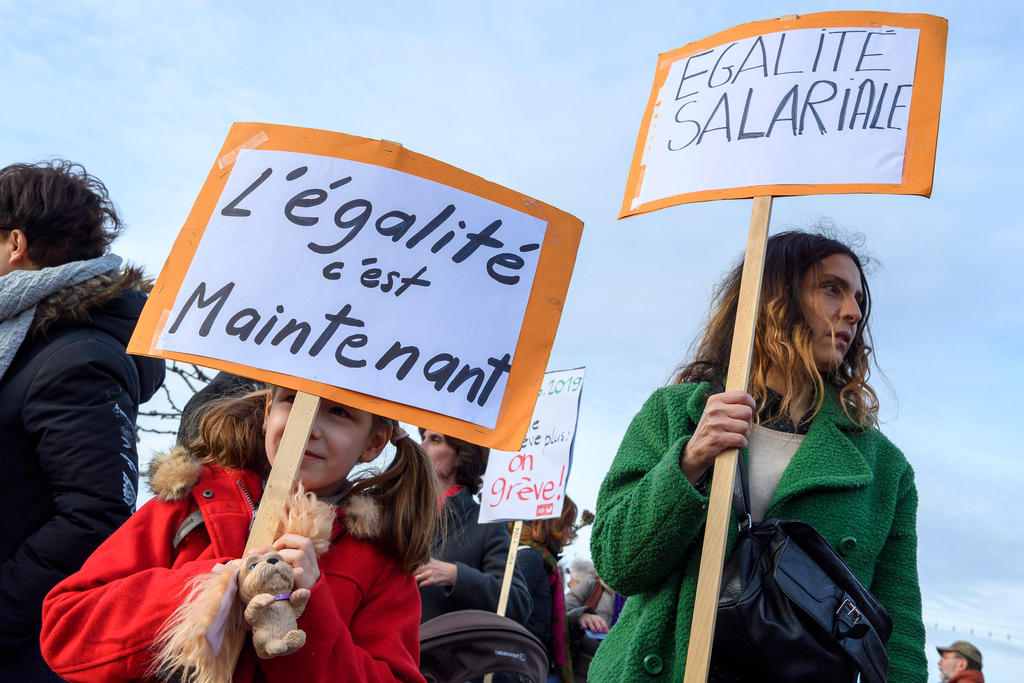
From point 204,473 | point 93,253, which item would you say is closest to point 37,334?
point 93,253

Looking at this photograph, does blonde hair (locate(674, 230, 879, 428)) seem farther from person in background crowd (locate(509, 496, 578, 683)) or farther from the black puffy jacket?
person in background crowd (locate(509, 496, 578, 683))

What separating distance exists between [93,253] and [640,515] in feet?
6.47

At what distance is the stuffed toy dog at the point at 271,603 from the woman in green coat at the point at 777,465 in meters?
1.02

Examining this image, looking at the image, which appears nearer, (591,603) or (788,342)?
(788,342)

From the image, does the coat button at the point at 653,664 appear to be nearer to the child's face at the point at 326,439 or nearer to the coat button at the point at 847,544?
the coat button at the point at 847,544

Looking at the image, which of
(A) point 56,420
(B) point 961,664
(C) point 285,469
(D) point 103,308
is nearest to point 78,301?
(D) point 103,308

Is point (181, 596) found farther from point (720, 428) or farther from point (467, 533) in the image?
point (467, 533)

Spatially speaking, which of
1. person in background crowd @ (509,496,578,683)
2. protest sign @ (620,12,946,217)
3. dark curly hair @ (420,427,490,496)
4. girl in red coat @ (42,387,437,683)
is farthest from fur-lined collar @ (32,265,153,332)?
person in background crowd @ (509,496,578,683)

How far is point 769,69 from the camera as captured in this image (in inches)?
109

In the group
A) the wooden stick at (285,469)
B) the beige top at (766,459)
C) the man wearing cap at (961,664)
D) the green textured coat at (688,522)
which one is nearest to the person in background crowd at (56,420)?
the wooden stick at (285,469)

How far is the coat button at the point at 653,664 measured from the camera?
2.41 meters

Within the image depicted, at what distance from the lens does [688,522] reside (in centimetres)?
235

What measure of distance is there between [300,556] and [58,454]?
1244mm

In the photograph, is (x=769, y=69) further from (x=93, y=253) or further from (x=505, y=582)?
(x=505, y=582)
